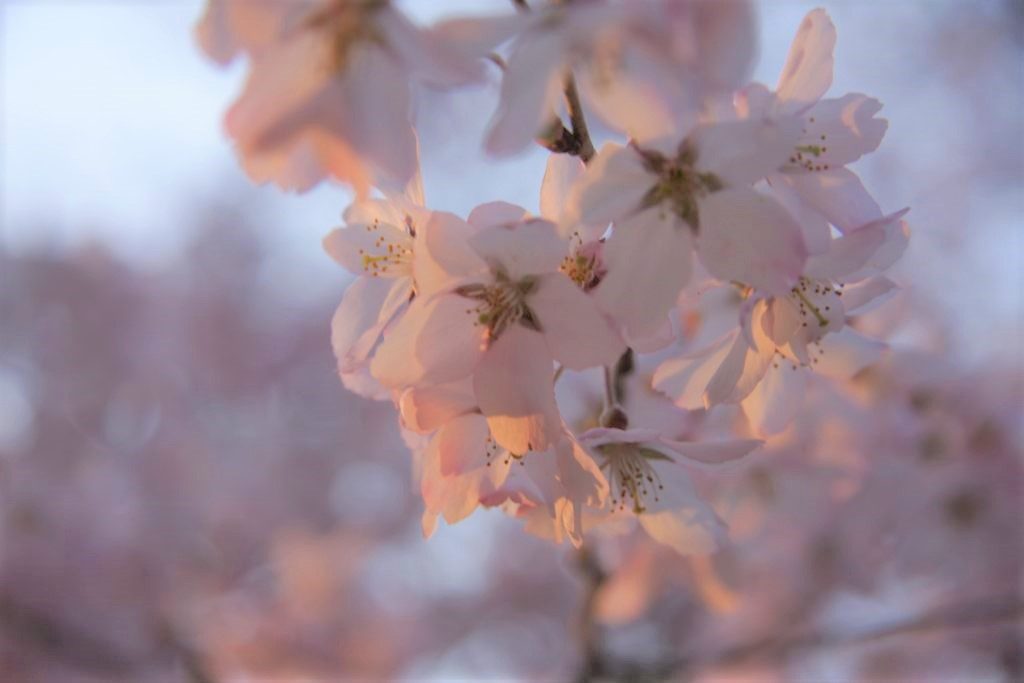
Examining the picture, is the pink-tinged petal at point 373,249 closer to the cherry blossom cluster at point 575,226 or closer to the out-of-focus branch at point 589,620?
the cherry blossom cluster at point 575,226

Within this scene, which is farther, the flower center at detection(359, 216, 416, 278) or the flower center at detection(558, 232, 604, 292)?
the flower center at detection(359, 216, 416, 278)

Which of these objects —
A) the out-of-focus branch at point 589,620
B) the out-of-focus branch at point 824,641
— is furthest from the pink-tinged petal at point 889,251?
the out-of-focus branch at point 824,641

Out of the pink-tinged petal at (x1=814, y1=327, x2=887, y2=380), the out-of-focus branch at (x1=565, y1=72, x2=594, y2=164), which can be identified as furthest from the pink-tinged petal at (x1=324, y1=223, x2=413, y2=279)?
the pink-tinged petal at (x1=814, y1=327, x2=887, y2=380)

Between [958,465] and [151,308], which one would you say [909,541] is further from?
[151,308]

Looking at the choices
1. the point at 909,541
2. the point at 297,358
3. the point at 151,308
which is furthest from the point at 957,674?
the point at 151,308

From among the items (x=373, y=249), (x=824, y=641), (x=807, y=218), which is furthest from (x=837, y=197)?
(x=824, y=641)

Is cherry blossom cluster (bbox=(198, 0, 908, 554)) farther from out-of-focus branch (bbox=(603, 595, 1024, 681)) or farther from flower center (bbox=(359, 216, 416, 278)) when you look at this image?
out-of-focus branch (bbox=(603, 595, 1024, 681))

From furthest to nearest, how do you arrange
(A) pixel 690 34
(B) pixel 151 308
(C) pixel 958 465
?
(B) pixel 151 308 → (C) pixel 958 465 → (A) pixel 690 34
